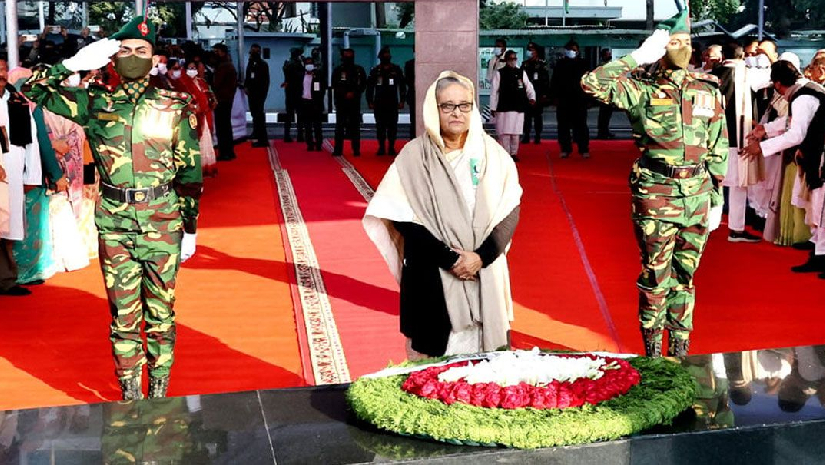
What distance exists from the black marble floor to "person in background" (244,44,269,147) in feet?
48.6

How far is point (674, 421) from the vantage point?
3.29 meters

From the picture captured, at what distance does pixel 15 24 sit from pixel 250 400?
6819 millimetres

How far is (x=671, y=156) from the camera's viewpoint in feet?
19.0

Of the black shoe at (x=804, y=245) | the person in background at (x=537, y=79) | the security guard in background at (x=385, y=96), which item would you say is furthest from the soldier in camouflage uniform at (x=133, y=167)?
the person in background at (x=537, y=79)

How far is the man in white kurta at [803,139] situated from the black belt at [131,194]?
5.22m

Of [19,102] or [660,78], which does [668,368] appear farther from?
[19,102]

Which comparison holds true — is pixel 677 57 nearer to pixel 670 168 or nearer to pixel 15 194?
pixel 670 168

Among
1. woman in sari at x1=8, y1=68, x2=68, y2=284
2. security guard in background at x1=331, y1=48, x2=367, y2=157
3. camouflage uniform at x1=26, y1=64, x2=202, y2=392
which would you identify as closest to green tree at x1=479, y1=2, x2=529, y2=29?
security guard in background at x1=331, y1=48, x2=367, y2=157

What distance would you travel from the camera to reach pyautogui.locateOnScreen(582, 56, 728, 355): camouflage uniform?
A: 5.79 m

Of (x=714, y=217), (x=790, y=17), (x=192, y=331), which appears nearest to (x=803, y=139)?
(x=714, y=217)

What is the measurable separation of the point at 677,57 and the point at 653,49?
235mm

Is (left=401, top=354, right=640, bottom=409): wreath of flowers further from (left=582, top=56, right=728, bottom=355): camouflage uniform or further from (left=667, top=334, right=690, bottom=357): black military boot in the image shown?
(left=667, top=334, right=690, bottom=357): black military boot

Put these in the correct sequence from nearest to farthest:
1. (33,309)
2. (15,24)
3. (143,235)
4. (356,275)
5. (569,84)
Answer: (143,235), (33,309), (356,275), (15,24), (569,84)

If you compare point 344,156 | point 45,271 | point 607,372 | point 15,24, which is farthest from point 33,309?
point 344,156
